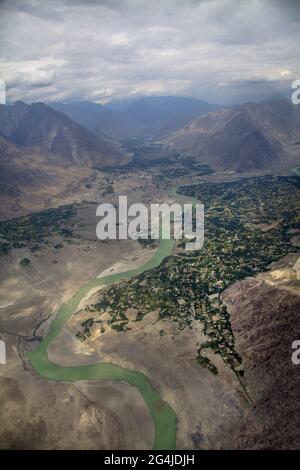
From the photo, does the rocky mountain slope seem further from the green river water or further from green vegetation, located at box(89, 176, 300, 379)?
the green river water

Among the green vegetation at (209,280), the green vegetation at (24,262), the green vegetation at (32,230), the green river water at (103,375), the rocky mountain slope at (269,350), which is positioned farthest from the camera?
the green vegetation at (32,230)

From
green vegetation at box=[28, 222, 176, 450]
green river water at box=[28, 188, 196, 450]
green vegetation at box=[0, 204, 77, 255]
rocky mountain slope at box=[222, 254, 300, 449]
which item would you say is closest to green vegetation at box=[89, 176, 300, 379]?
rocky mountain slope at box=[222, 254, 300, 449]

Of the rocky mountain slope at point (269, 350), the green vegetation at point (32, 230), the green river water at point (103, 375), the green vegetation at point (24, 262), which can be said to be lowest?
the green river water at point (103, 375)

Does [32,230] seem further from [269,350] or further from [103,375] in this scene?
[269,350]

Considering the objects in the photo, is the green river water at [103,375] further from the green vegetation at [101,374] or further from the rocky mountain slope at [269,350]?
the rocky mountain slope at [269,350]

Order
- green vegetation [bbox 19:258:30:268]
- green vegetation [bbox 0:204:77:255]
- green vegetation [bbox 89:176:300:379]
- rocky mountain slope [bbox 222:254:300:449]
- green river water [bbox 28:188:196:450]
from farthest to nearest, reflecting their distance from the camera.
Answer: green vegetation [bbox 0:204:77:255], green vegetation [bbox 19:258:30:268], green vegetation [bbox 89:176:300:379], green river water [bbox 28:188:196:450], rocky mountain slope [bbox 222:254:300:449]

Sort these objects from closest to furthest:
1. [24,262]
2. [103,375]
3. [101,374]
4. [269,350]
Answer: [269,350]
[103,375]
[101,374]
[24,262]

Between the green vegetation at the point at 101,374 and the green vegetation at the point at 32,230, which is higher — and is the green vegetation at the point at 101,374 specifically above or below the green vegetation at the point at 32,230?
below

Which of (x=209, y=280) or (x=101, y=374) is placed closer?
(x=101, y=374)

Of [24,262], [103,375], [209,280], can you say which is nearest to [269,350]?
[103,375]

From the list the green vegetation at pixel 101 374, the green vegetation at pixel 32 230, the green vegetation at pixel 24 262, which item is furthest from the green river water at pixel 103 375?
the green vegetation at pixel 32 230

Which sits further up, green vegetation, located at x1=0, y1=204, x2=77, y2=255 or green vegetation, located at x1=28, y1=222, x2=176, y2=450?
green vegetation, located at x1=0, y1=204, x2=77, y2=255

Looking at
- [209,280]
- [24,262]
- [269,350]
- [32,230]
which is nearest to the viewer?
[269,350]
